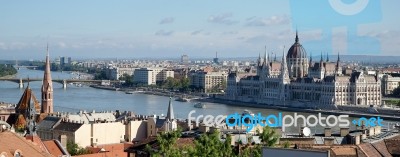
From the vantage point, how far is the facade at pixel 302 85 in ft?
93.5

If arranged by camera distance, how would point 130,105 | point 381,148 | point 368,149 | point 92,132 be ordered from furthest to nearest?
1. point 130,105
2. point 92,132
3. point 381,148
4. point 368,149

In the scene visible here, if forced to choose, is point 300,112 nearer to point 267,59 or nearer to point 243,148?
point 267,59

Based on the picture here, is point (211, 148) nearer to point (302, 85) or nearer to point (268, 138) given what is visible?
point (268, 138)

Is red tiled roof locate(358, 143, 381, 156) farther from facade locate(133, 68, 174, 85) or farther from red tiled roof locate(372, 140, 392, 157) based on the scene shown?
facade locate(133, 68, 174, 85)

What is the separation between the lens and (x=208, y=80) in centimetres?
4234

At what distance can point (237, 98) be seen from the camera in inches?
1326

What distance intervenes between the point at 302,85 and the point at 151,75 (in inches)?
793

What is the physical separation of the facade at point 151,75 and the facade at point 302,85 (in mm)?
13288

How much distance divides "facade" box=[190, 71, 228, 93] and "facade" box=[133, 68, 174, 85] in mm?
6092

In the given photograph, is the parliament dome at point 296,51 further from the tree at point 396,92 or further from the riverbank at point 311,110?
the tree at point 396,92


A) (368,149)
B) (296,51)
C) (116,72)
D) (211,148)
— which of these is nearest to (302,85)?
(296,51)

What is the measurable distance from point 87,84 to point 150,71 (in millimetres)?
4228

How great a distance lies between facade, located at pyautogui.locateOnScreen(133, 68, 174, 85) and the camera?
4916cm

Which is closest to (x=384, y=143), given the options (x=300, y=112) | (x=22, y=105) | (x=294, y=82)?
(x=22, y=105)
